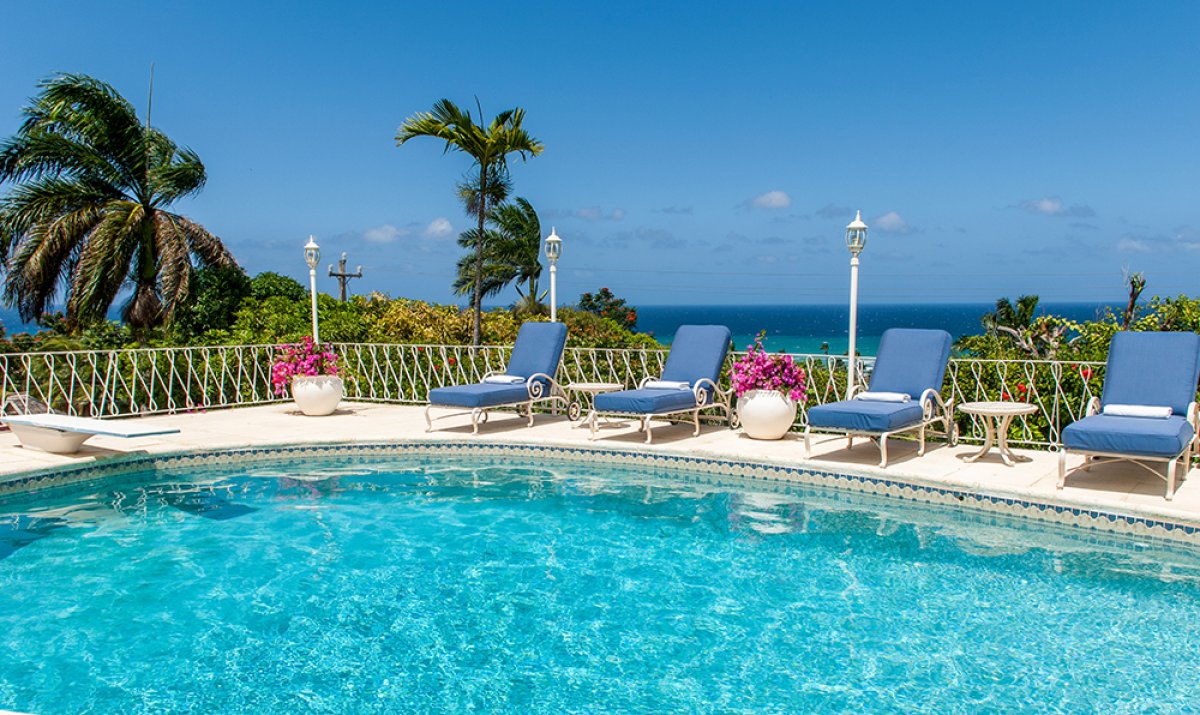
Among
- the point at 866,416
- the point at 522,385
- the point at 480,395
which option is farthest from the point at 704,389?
the point at 480,395

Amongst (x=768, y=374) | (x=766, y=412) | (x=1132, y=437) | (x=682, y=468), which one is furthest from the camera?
(x=768, y=374)

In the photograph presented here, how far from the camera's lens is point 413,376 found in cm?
1185

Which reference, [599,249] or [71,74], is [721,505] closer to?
[71,74]

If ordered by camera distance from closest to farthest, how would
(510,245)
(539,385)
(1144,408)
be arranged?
(1144,408), (539,385), (510,245)

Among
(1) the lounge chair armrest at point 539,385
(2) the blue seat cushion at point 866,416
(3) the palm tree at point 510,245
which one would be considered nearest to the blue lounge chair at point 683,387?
(1) the lounge chair armrest at point 539,385

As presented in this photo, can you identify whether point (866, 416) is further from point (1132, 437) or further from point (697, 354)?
→ point (697, 354)

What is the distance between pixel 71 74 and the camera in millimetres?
15703

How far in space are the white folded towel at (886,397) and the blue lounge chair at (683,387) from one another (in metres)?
1.58

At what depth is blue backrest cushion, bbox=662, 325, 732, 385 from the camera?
28.5 feet

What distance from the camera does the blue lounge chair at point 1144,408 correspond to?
5.68m

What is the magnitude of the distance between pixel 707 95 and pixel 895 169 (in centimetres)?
1310

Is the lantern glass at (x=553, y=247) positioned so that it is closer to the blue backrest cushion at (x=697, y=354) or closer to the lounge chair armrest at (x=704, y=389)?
the blue backrest cushion at (x=697, y=354)

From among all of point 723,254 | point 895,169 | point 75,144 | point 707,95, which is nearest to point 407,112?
point 75,144

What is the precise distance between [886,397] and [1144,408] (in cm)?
187
